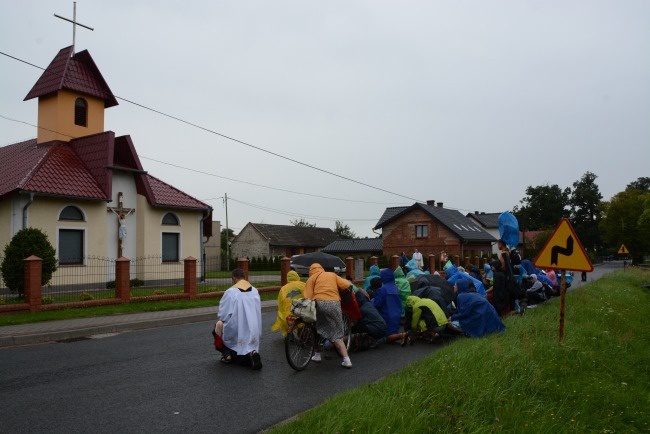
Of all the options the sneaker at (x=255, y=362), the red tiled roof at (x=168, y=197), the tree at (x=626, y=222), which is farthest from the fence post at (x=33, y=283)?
the tree at (x=626, y=222)

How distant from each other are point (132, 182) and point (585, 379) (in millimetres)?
21449

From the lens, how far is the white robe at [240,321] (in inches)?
324

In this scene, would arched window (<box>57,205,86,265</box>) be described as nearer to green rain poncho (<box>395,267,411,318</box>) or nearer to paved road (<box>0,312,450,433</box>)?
paved road (<box>0,312,450,433</box>)

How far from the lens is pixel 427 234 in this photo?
174 feet

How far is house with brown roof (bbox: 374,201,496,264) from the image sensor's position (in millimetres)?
51938

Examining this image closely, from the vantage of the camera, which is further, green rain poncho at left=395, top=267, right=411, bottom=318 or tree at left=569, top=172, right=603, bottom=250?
tree at left=569, top=172, right=603, bottom=250

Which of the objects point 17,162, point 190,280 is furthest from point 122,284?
point 17,162

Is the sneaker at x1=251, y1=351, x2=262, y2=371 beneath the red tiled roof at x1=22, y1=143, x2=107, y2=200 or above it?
beneath

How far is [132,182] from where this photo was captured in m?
24.6

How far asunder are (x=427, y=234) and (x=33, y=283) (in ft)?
140

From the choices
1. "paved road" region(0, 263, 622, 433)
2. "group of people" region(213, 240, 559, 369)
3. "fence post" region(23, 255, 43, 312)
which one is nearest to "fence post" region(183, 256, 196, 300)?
"fence post" region(23, 255, 43, 312)

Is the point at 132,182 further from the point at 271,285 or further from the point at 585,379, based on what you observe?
the point at 585,379

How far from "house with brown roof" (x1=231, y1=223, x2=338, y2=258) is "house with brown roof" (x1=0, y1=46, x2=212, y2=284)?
40120 mm

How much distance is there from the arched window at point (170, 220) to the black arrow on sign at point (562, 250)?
783 inches
